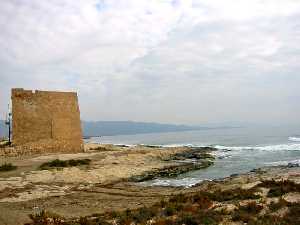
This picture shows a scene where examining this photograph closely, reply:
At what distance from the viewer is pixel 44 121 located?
36.7 metres

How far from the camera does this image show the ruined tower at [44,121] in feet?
118

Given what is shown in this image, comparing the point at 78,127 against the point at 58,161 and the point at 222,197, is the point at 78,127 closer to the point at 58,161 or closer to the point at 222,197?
the point at 58,161

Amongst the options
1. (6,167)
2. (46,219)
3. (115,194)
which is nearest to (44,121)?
(6,167)

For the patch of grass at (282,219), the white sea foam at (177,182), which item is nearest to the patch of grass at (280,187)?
the patch of grass at (282,219)

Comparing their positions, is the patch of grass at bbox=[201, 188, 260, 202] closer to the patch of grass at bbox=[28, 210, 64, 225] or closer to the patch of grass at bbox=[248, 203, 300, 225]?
the patch of grass at bbox=[248, 203, 300, 225]

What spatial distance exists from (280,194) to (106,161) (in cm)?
1912

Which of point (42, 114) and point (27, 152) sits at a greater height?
point (42, 114)

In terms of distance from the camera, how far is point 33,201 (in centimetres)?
1792

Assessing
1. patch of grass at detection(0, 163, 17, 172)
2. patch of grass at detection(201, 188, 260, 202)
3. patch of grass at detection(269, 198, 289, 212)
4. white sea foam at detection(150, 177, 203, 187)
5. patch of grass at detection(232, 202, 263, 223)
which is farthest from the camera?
patch of grass at detection(0, 163, 17, 172)

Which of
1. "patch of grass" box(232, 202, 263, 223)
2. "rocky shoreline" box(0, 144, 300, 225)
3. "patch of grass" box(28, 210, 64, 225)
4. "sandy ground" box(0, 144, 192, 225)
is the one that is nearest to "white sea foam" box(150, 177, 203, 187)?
"rocky shoreline" box(0, 144, 300, 225)

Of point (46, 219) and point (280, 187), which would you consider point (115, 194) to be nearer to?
point (46, 219)

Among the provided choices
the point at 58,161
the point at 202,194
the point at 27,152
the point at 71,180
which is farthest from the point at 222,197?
the point at 27,152

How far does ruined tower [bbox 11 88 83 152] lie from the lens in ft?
118

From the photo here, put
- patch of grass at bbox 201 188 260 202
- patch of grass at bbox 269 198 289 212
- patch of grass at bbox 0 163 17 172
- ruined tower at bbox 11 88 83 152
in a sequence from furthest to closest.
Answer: ruined tower at bbox 11 88 83 152 < patch of grass at bbox 0 163 17 172 < patch of grass at bbox 201 188 260 202 < patch of grass at bbox 269 198 289 212
